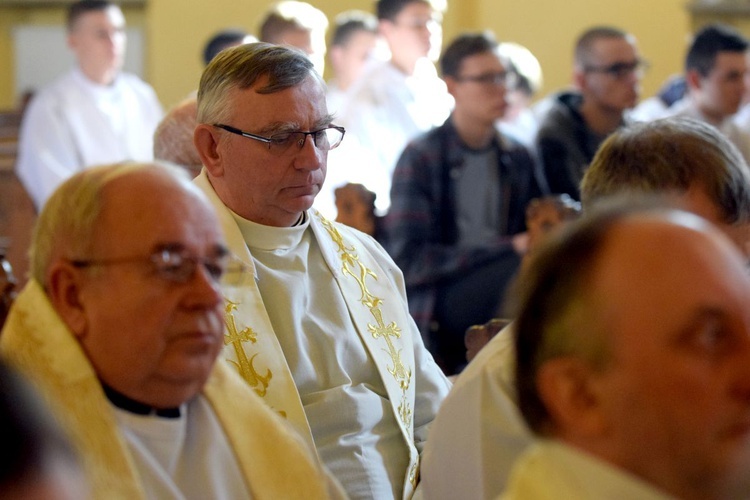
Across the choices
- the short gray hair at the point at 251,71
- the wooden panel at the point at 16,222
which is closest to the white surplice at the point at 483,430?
the short gray hair at the point at 251,71

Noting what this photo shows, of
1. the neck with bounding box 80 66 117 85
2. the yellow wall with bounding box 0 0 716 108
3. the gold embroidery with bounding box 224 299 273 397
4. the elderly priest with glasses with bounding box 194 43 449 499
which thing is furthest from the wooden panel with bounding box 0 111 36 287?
the yellow wall with bounding box 0 0 716 108

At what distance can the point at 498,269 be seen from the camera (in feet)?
15.6

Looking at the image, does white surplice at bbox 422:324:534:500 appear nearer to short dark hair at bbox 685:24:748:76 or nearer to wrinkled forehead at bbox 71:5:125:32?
short dark hair at bbox 685:24:748:76

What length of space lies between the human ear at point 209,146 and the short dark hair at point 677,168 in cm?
102

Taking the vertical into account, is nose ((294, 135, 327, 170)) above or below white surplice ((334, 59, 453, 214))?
above

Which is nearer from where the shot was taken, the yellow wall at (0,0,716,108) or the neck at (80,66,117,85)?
the neck at (80,66,117,85)

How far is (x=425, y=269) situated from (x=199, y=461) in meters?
3.04

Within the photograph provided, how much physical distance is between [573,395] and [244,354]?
135 cm

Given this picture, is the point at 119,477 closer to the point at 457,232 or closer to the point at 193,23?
the point at 457,232

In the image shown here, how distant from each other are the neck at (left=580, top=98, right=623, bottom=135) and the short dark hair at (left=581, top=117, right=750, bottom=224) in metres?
3.57

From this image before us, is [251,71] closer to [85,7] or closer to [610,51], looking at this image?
[610,51]

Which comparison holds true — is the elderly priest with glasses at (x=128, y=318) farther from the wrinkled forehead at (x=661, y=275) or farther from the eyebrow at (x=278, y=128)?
the eyebrow at (x=278, y=128)

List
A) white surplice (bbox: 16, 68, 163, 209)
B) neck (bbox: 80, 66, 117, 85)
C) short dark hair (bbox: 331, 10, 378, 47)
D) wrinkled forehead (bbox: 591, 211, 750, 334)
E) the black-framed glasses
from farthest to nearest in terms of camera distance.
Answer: short dark hair (bbox: 331, 10, 378, 47) → neck (bbox: 80, 66, 117, 85) → white surplice (bbox: 16, 68, 163, 209) → the black-framed glasses → wrinkled forehead (bbox: 591, 211, 750, 334)

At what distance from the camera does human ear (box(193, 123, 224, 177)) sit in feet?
9.31
